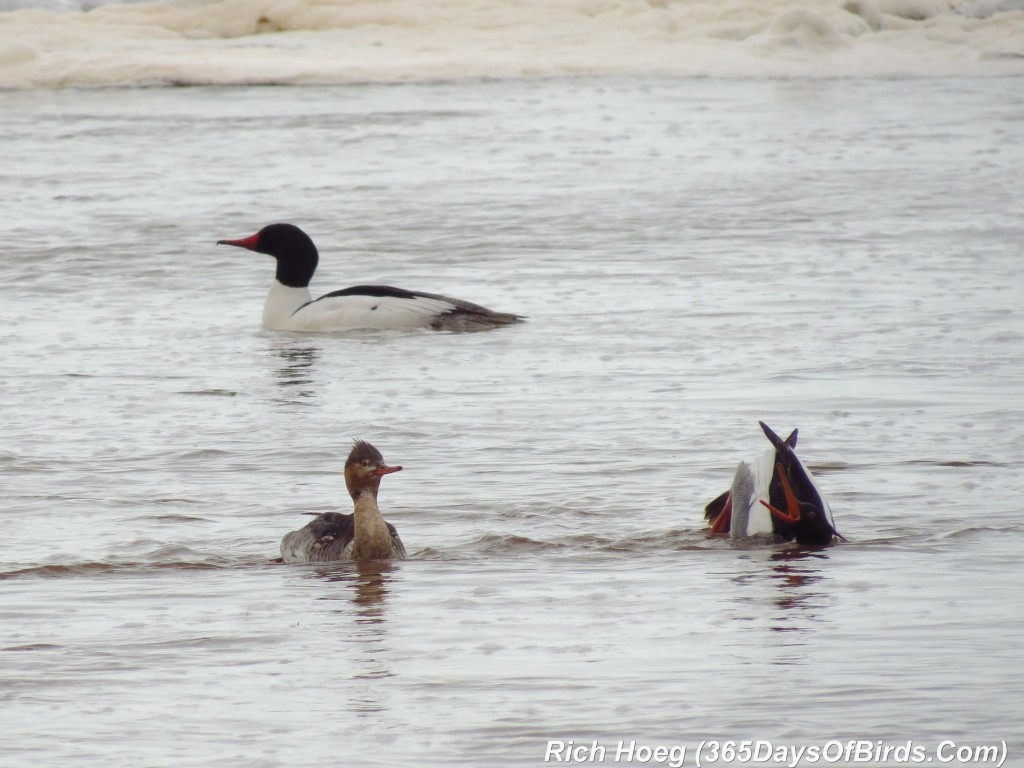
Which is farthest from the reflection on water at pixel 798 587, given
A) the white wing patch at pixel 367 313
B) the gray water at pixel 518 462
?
the white wing patch at pixel 367 313

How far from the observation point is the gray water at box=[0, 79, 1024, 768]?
570 cm

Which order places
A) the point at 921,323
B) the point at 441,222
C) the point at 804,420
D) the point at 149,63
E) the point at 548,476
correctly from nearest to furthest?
1. the point at 548,476
2. the point at 804,420
3. the point at 921,323
4. the point at 441,222
5. the point at 149,63

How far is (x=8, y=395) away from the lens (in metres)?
11.6

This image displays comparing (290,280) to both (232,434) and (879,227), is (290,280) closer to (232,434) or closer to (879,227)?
(232,434)

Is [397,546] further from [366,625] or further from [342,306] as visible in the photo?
[342,306]

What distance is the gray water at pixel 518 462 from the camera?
5.70 meters

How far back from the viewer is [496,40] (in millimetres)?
41281

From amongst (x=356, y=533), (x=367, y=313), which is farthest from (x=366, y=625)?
(x=367, y=313)

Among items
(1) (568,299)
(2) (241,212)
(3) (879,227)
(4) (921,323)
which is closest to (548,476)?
(4) (921,323)

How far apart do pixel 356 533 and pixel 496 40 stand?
1353 inches

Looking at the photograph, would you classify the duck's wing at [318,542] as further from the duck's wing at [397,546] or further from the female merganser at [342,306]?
the female merganser at [342,306]

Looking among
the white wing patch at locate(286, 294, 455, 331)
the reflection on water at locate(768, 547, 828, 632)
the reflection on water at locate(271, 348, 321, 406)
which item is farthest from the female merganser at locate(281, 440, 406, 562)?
the white wing patch at locate(286, 294, 455, 331)

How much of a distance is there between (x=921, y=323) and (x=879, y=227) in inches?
210

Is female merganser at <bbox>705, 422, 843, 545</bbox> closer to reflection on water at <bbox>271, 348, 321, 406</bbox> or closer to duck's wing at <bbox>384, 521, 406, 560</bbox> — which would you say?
duck's wing at <bbox>384, 521, 406, 560</bbox>
